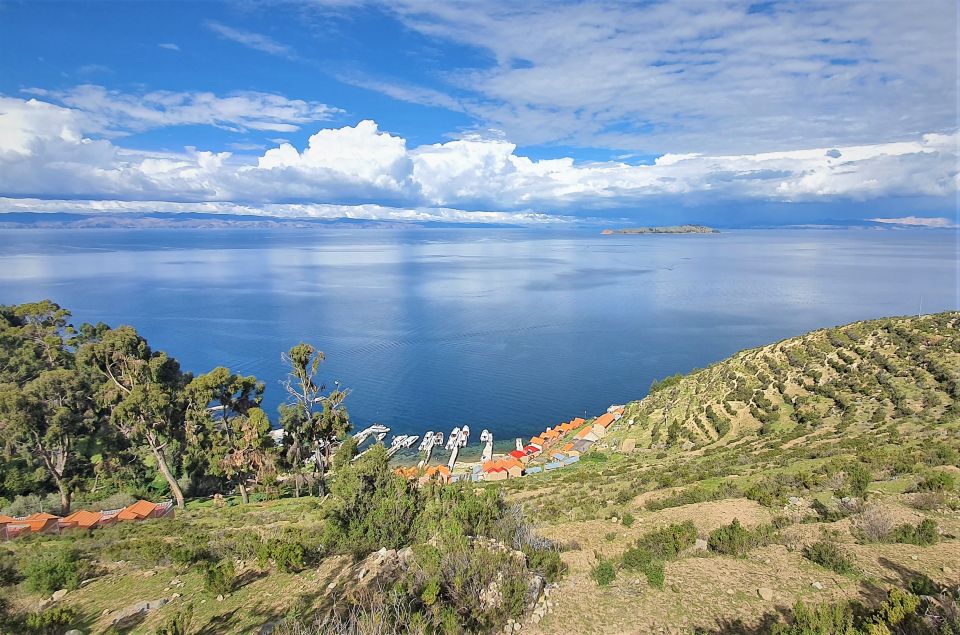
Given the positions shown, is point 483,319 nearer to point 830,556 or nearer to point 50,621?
point 830,556

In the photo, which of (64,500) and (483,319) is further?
(483,319)

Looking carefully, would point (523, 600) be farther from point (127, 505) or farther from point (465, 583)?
point (127, 505)

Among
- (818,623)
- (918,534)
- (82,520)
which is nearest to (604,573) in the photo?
(818,623)

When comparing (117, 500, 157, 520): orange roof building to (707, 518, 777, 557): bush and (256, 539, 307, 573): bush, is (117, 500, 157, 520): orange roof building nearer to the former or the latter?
(256, 539, 307, 573): bush

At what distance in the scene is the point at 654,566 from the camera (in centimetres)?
1143

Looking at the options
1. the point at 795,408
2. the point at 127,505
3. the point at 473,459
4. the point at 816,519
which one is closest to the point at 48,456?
the point at 127,505

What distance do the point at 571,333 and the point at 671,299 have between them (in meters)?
39.1

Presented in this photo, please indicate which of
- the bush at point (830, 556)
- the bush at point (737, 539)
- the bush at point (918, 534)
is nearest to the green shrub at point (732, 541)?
the bush at point (737, 539)

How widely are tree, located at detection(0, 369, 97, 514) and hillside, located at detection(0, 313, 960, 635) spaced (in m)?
10.3

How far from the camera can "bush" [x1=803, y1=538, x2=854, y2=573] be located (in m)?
10.4

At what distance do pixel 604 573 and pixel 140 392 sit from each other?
2526 cm

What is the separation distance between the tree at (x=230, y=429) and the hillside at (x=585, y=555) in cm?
433

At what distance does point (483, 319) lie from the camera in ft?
293

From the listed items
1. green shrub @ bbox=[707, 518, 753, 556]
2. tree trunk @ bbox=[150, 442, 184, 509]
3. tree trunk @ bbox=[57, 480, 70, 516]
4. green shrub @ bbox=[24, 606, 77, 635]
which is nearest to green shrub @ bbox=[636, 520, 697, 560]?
green shrub @ bbox=[707, 518, 753, 556]
